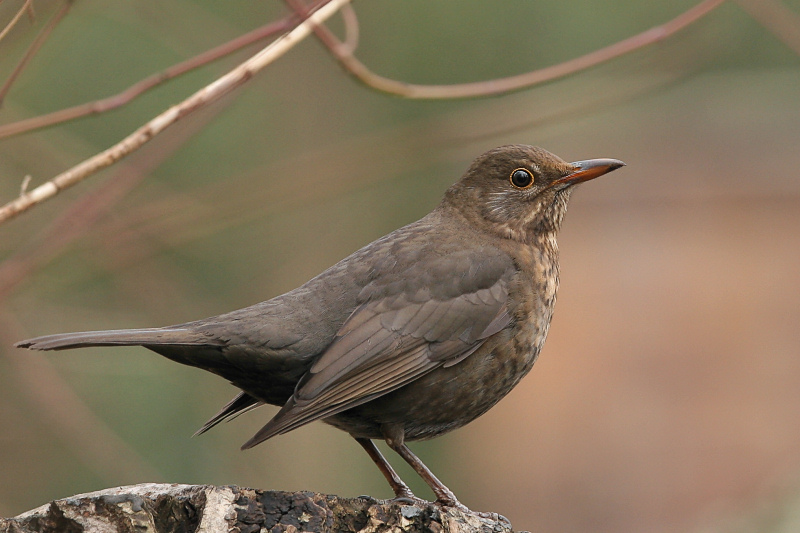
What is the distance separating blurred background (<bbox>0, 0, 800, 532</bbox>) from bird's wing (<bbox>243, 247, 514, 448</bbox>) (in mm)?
811

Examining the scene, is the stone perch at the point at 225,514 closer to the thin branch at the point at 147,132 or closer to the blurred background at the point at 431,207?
the thin branch at the point at 147,132

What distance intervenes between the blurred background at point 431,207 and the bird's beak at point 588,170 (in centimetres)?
29

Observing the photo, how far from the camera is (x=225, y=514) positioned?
293 centimetres

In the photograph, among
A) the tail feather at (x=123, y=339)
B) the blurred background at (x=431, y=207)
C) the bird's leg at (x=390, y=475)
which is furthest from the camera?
the blurred background at (x=431, y=207)

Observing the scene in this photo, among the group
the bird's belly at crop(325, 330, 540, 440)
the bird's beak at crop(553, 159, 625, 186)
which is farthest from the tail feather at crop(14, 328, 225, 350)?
the bird's beak at crop(553, 159, 625, 186)

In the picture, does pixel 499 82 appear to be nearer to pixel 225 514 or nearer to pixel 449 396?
pixel 449 396

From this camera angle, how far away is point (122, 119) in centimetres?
783

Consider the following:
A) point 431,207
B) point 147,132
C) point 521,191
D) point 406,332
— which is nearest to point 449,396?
point 406,332

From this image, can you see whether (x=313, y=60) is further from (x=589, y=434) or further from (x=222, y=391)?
(x=589, y=434)

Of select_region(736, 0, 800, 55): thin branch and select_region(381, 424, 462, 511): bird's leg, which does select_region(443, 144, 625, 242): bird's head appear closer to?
select_region(736, 0, 800, 55): thin branch

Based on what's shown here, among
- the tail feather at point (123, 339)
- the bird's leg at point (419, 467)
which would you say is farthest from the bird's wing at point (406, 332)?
the tail feather at point (123, 339)

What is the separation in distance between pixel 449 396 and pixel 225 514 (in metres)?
1.29

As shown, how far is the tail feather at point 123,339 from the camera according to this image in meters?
3.18

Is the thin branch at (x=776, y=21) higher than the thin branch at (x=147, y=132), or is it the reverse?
the thin branch at (x=776, y=21)
